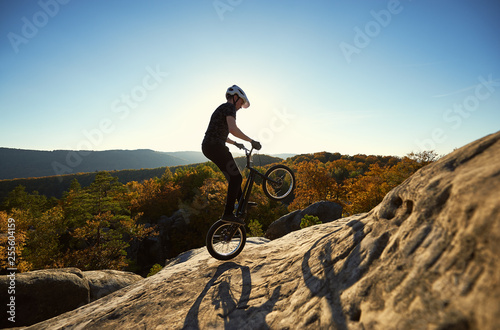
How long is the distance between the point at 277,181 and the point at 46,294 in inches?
408

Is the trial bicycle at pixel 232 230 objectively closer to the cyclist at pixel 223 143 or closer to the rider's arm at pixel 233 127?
the cyclist at pixel 223 143

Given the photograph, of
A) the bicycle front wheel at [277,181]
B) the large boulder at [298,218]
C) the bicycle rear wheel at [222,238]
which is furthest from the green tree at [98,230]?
the bicycle front wheel at [277,181]

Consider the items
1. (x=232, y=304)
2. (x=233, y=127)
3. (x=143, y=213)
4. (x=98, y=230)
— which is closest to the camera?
(x=232, y=304)

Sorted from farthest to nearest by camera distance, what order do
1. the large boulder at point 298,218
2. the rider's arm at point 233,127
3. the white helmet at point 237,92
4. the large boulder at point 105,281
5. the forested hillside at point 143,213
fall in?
the forested hillside at point 143,213 → the large boulder at point 298,218 → the large boulder at point 105,281 → the white helmet at point 237,92 → the rider's arm at point 233,127

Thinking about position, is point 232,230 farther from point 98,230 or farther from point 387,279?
point 98,230

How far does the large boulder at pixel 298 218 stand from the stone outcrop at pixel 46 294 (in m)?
12.1

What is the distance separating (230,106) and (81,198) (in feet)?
91.8

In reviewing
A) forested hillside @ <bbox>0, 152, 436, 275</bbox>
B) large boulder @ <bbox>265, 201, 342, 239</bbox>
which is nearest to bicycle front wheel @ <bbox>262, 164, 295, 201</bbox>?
large boulder @ <bbox>265, 201, 342, 239</bbox>

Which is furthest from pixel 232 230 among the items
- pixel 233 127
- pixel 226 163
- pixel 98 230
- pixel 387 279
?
pixel 98 230

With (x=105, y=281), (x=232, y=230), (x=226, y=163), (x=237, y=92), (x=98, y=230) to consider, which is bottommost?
(x=105, y=281)

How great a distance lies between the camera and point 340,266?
2.84 meters

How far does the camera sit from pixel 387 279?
6.73 feet

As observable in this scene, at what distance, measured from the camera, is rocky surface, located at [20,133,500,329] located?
4.88 ft

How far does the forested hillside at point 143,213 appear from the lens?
75.3 feet
